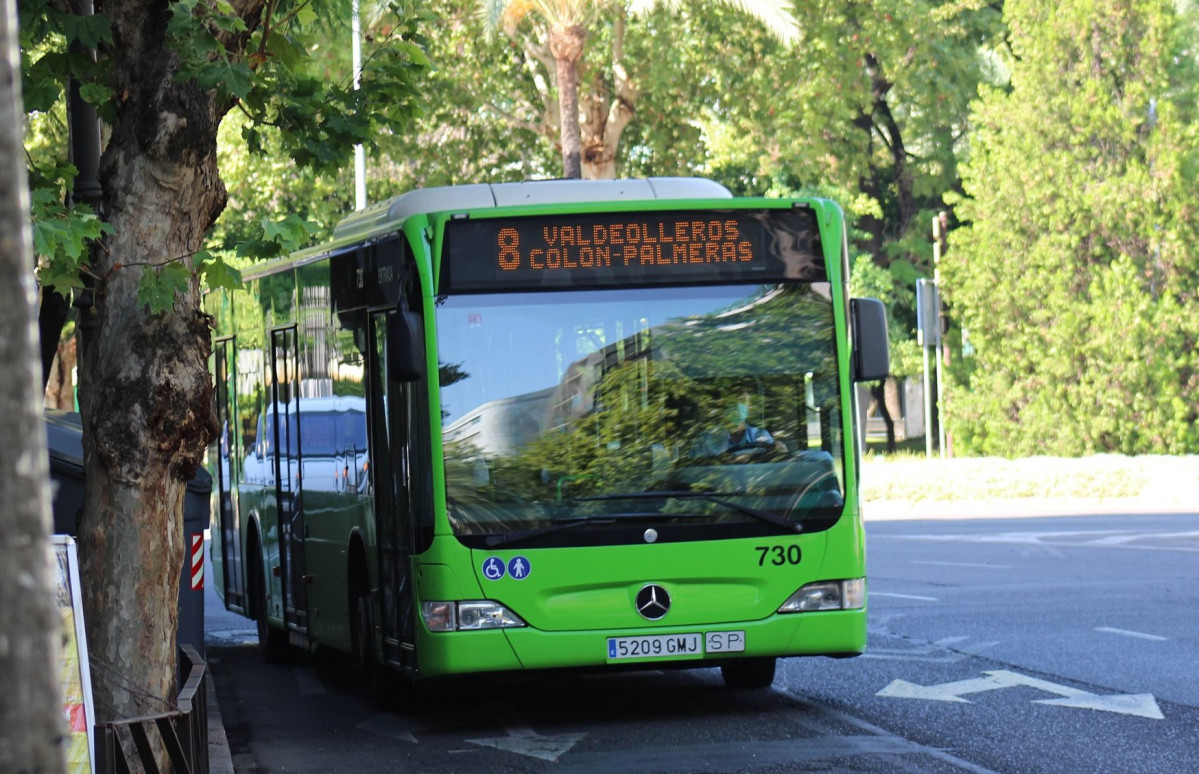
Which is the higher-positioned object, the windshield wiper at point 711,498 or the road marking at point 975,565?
the windshield wiper at point 711,498

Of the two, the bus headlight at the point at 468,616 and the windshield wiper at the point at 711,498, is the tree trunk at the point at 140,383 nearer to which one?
the bus headlight at the point at 468,616

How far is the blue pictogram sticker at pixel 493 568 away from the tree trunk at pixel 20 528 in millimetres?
7783

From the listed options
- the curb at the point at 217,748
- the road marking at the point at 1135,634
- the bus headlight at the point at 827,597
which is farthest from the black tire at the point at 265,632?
the road marking at the point at 1135,634

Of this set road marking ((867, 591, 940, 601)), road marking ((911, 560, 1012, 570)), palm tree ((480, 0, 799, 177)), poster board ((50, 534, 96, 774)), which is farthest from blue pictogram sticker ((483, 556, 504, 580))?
palm tree ((480, 0, 799, 177))

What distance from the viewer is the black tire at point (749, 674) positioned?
11.2 m

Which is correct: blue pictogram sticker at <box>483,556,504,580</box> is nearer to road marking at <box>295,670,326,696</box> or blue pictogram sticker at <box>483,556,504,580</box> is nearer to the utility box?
road marking at <box>295,670,326,696</box>

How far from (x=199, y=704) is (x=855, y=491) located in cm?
399

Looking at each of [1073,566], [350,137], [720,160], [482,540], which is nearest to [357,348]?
[482,540]

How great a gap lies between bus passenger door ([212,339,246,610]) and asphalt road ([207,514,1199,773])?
505 millimetres

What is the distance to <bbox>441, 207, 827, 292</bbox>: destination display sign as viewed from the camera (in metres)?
10.1

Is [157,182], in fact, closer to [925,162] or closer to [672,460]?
[672,460]

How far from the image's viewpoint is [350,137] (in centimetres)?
843

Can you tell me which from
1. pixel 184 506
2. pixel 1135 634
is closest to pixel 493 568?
pixel 184 506

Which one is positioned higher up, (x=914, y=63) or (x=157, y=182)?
(x=914, y=63)
